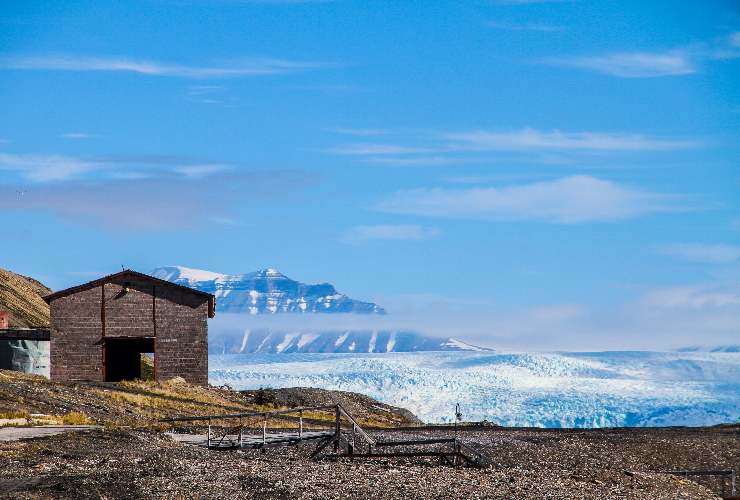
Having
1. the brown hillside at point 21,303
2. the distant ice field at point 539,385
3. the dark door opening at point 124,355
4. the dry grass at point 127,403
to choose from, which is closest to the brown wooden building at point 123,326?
the dark door opening at point 124,355

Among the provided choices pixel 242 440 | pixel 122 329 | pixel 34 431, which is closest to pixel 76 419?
pixel 34 431

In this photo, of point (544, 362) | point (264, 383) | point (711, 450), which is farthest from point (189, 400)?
point (544, 362)

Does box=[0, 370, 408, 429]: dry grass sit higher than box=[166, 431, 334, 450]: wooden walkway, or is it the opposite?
box=[0, 370, 408, 429]: dry grass

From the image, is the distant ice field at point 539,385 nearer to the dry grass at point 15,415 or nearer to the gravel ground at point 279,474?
the gravel ground at point 279,474

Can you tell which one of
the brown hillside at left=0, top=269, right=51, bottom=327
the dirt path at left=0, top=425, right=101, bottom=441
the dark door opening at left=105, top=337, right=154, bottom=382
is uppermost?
the brown hillside at left=0, top=269, right=51, bottom=327

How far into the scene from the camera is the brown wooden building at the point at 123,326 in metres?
63.2

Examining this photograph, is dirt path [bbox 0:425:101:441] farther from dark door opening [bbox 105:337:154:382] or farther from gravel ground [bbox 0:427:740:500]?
dark door opening [bbox 105:337:154:382]

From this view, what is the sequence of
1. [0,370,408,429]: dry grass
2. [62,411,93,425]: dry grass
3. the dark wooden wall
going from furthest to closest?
the dark wooden wall < [0,370,408,429]: dry grass < [62,411,93,425]: dry grass

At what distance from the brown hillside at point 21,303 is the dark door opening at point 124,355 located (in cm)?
2244

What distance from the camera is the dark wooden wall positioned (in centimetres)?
6316

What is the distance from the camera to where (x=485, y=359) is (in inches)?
4968

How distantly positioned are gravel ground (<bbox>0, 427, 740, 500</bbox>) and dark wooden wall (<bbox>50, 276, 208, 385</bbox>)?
26916 millimetres

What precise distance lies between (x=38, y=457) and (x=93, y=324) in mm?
35929

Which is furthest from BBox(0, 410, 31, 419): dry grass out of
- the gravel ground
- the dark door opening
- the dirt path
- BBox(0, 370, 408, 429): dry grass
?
the dark door opening
